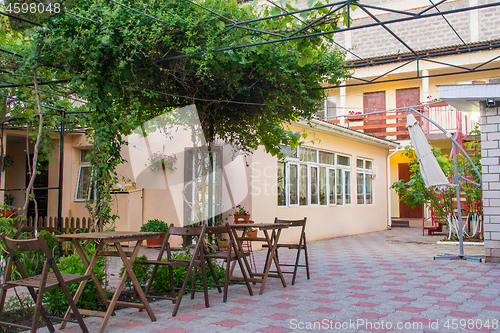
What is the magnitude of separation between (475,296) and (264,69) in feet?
10.6

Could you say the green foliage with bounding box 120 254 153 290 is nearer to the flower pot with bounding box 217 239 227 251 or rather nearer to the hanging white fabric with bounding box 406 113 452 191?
the flower pot with bounding box 217 239 227 251

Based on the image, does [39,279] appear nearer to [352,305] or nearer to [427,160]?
[352,305]

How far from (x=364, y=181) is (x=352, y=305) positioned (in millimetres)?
9883

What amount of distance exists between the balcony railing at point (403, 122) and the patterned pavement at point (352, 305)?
872 cm

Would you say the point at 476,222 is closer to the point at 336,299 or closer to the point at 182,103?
the point at 336,299

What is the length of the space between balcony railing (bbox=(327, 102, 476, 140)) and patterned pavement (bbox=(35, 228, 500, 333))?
→ 28.6ft

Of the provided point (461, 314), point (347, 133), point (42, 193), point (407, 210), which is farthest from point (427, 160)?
point (407, 210)

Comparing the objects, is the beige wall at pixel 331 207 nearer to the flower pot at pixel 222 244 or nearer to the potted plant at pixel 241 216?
the potted plant at pixel 241 216

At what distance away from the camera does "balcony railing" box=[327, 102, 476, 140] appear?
14.6 meters

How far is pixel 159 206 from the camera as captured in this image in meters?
9.26

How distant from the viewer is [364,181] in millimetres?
13688

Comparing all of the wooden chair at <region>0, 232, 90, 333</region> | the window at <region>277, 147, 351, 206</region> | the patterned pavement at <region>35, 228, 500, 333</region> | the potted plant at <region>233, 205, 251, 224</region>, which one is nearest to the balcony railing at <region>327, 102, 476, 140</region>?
the window at <region>277, 147, 351, 206</region>

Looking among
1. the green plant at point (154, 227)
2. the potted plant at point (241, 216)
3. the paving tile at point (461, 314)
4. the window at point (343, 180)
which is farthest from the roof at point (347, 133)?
the paving tile at point (461, 314)

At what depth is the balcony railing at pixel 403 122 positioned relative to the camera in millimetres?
14570
